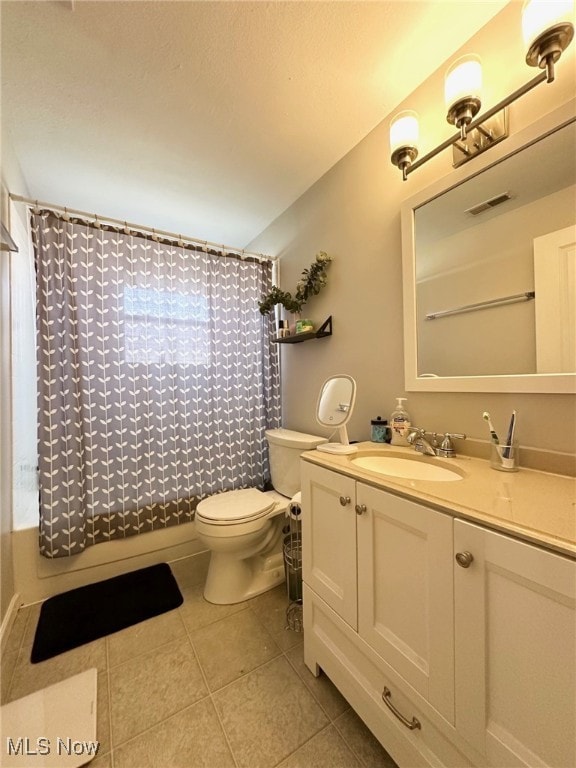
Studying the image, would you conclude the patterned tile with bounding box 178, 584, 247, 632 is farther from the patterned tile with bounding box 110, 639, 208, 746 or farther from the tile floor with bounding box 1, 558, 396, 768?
the patterned tile with bounding box 110, 639, 208, 746

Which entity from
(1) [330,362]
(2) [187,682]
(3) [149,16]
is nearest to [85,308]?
(3) [149,16]

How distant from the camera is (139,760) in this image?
88cm

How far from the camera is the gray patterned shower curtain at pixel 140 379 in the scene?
155 centimetres

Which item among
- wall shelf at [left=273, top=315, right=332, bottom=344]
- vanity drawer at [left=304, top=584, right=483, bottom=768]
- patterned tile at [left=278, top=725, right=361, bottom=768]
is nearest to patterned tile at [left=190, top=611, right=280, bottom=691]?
vanity drawer at [left=304, top=584, right=483, bottom=768]

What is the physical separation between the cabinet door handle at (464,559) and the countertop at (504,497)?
7 cm

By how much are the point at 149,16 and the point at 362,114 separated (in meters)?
0.87

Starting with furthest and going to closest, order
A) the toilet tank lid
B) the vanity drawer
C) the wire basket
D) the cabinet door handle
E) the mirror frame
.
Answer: the toilet tank lid < the wire basket < the mirror frame < the vanity drawer < the cabinet door handle

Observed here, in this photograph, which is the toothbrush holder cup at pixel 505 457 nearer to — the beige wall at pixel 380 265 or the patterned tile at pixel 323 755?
the beige wall at pixel 380 265

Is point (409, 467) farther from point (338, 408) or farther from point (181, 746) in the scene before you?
point (181, 746)

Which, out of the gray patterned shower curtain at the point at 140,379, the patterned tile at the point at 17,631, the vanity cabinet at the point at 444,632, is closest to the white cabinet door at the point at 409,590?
the vanity cabinet at the point at 444,632

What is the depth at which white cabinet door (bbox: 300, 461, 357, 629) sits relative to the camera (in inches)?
35.7

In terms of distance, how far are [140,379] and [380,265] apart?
1.48 metres

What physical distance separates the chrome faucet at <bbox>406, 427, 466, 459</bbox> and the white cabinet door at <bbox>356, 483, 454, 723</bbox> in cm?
40

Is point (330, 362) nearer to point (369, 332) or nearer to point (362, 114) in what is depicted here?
point (369, 332)
